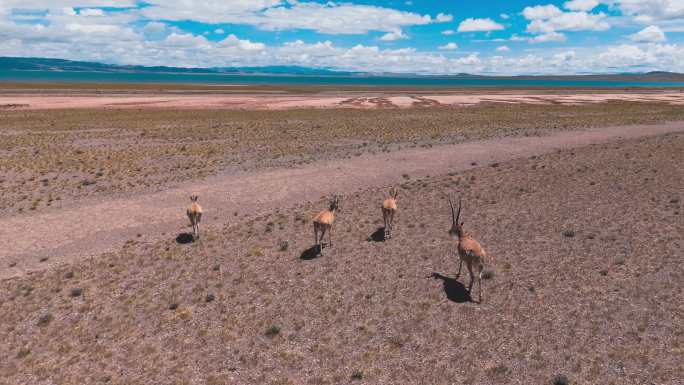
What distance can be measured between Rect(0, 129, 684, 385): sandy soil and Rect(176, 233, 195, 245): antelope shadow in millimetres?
366

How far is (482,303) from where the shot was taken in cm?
1357

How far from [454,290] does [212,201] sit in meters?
18.3

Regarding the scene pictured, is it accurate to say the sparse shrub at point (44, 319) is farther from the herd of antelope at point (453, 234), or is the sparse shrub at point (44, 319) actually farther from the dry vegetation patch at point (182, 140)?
the dry vegetation patch at point (182, 140)

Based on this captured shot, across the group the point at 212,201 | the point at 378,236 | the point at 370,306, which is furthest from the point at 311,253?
the point at 212,201

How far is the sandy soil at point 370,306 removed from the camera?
11.0 m

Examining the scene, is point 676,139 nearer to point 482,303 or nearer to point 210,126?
point 482,303

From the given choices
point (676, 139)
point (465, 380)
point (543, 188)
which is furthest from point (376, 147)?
point (465, 380)

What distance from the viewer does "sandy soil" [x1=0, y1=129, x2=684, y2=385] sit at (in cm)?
1100

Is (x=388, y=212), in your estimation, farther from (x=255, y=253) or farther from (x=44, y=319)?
(x=44, y=319)

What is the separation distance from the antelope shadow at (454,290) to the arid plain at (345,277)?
0.24ft

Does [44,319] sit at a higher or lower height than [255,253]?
lower

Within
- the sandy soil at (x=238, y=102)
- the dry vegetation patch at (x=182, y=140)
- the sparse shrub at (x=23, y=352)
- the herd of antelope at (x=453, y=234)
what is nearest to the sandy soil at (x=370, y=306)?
the sparse shrub at (x=23, y=352)

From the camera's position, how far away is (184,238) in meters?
21.2

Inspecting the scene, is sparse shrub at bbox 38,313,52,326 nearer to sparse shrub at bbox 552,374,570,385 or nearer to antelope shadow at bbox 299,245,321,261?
antelope shadow at bbox 299,245,321,261
